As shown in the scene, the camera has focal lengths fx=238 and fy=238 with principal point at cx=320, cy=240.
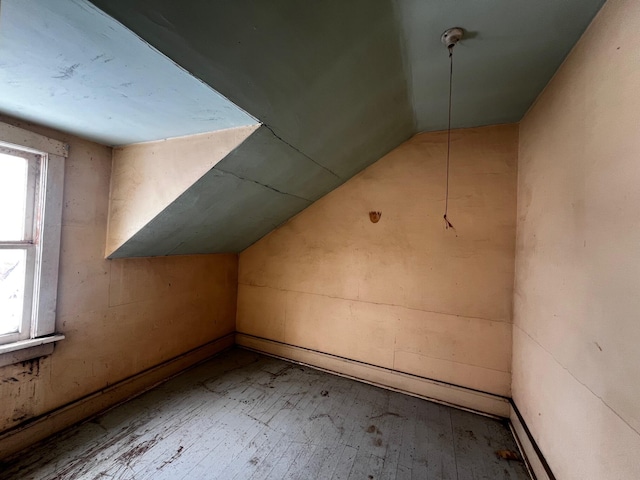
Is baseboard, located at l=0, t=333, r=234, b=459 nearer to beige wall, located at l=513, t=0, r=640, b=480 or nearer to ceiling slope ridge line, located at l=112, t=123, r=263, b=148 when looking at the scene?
ceiling slope ridge line, located at l=112, t=123, r=263, b=148

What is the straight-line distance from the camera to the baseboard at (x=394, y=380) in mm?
2046

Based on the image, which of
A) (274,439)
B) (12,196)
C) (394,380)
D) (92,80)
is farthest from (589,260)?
(12,196)

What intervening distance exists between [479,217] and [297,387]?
235cm

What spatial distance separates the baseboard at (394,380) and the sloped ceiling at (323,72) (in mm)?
1737

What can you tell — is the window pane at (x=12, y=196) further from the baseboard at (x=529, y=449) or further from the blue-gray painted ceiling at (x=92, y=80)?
the baseboard at (x=529, y=449)

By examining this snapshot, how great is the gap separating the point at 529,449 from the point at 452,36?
254 cm

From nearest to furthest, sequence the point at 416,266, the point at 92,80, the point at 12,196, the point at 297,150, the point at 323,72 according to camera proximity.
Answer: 1. the point at 92,80
2. the point at 323,72
3. the point at 12,196
4. the point at 297,150
5. the point at 416,266

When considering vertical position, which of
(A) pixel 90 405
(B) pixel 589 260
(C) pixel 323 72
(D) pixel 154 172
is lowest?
(A) pixel 90 405

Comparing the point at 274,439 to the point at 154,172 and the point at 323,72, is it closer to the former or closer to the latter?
the point at 154,172

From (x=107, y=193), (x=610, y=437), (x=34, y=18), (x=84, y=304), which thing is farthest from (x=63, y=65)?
(x=610, y=437)

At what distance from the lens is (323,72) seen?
1186mm

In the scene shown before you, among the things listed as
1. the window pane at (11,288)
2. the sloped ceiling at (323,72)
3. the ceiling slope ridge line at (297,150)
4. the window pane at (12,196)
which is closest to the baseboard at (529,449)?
the sloped ceiling at (323,72)

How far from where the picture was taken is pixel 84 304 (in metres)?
1.84

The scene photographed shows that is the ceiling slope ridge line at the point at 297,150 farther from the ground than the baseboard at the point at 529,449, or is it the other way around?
the ceiling slope ridge line at the point at 297,150
